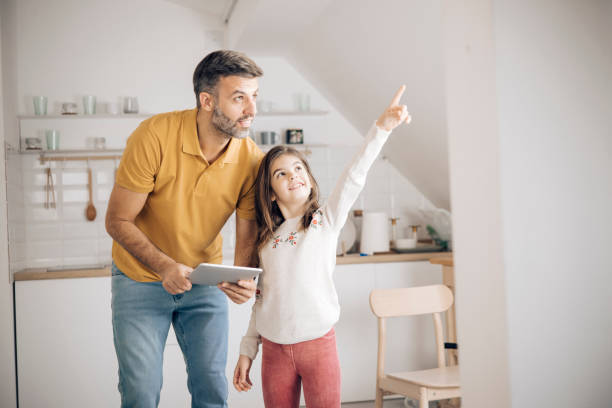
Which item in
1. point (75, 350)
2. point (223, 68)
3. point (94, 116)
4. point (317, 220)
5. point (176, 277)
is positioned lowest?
point (75, 350)

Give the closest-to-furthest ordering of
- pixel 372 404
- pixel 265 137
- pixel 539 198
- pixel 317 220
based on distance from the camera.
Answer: pixel 539 198 < pixel 317 220 < pixel 372 404 < pixel 265 137

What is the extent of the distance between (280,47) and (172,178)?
80.0 inches

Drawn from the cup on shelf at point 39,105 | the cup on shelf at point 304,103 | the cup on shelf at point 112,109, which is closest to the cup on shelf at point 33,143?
the cup on shelf at point 39,105

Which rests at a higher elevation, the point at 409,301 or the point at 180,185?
the point at 180,185

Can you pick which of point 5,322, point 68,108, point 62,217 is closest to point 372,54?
point 68,108

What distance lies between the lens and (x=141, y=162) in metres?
1.67

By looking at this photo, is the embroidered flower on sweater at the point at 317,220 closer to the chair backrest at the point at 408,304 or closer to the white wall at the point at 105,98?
the chair backrest at the point at 408,304

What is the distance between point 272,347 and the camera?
1.58m

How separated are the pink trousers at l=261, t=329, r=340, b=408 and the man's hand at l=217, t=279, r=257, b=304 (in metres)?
0.16

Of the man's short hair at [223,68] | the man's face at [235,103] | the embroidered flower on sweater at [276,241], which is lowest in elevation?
the embroidered flower on sweater at [276,241]

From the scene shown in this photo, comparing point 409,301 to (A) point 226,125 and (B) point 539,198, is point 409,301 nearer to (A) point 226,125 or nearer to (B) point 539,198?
(A) point 226,125

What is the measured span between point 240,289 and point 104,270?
5.67 ft

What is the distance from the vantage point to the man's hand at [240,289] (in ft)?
4.99

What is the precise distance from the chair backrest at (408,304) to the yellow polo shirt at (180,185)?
101 cm
